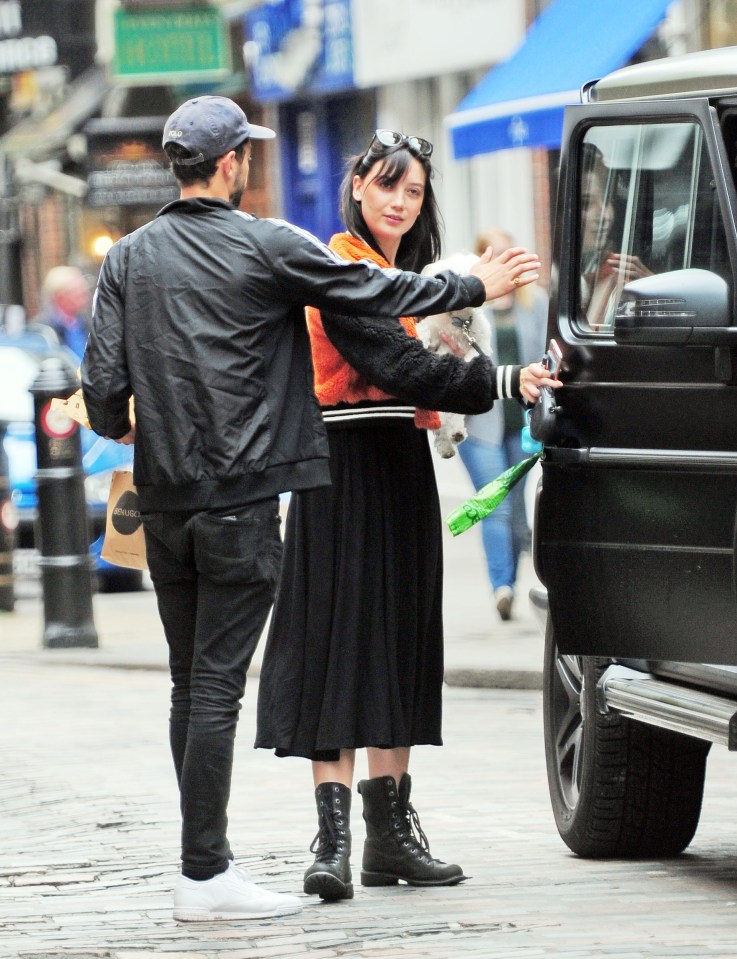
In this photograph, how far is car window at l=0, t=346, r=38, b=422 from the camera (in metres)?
15.4

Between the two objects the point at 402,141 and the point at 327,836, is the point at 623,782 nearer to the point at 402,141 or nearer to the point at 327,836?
the point at 327,836

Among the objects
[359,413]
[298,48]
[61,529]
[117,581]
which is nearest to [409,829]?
[359,413]

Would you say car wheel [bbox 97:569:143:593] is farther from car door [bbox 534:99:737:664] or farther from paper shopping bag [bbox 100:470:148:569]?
car door [bbox 534:99:737:664]

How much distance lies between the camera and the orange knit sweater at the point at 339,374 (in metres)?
5.49

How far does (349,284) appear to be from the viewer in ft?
17.1

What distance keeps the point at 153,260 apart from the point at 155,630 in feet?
24.3

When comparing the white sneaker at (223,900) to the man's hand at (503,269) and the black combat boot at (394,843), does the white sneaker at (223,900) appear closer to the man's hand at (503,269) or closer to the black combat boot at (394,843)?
the black combat boot at (394,843)

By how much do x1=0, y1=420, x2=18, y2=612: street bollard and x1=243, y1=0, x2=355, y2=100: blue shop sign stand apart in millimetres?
9245

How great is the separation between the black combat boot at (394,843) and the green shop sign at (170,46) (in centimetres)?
1793

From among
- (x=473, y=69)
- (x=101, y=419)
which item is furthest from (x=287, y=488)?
(x=473, y=69)

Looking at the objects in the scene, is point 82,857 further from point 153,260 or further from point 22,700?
point 22,700

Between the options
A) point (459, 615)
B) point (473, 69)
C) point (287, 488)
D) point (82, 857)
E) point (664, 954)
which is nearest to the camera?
point (664, 954)

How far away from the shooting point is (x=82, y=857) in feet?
20.7

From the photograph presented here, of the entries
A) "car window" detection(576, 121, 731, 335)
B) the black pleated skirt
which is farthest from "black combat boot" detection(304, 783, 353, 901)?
"car window" detection(576, 121, 731, 335)
